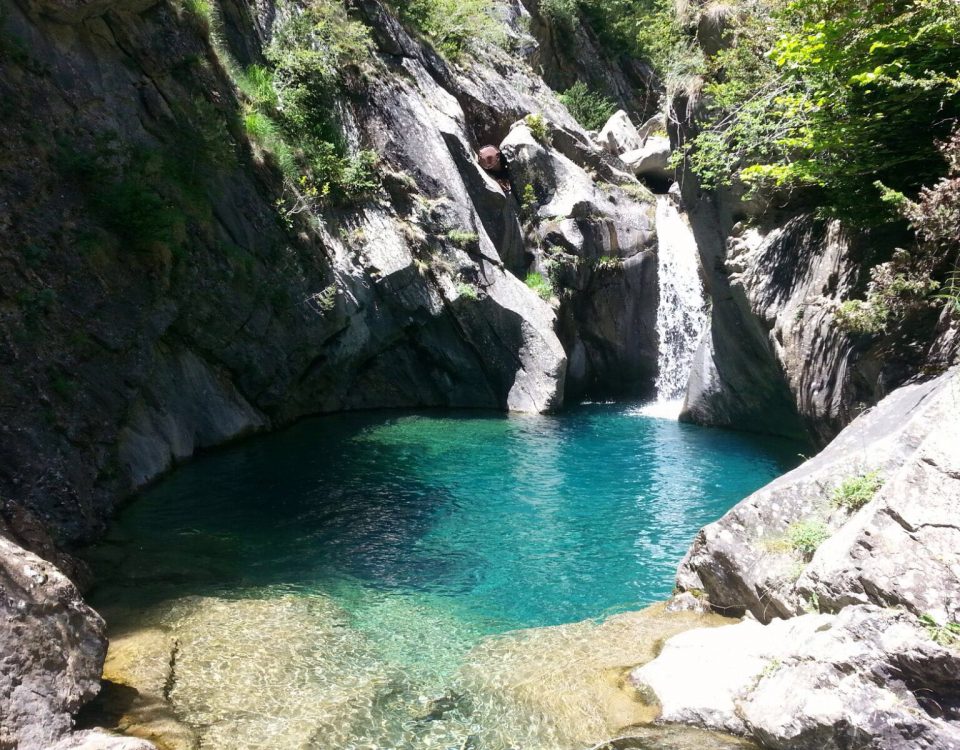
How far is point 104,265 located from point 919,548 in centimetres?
1064

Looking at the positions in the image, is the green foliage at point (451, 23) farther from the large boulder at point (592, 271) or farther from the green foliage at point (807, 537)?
the green foliage at point (807, 537)

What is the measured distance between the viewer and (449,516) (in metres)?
10.9

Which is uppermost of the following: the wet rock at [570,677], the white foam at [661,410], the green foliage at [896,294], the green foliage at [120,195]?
the green foliage at [120,195]

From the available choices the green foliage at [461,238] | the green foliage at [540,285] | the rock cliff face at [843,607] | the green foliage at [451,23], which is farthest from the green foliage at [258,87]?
the rock cliff face at [843,607]

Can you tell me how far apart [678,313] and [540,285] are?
4.47 meters

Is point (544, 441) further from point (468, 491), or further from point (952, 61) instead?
point (952, 61)

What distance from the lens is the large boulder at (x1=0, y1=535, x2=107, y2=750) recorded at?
4.46 metres

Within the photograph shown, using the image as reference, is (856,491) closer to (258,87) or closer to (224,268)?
(224,268)

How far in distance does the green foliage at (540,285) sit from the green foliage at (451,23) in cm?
806

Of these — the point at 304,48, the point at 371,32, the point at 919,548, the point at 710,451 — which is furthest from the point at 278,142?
the point at 919,548

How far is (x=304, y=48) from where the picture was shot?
63.1 ft

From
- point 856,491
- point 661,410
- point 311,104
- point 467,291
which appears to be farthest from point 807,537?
point 311,104

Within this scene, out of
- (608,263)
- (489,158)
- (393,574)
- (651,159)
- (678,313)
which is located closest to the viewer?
(393,574)

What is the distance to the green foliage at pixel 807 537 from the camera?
6246 millimetres
